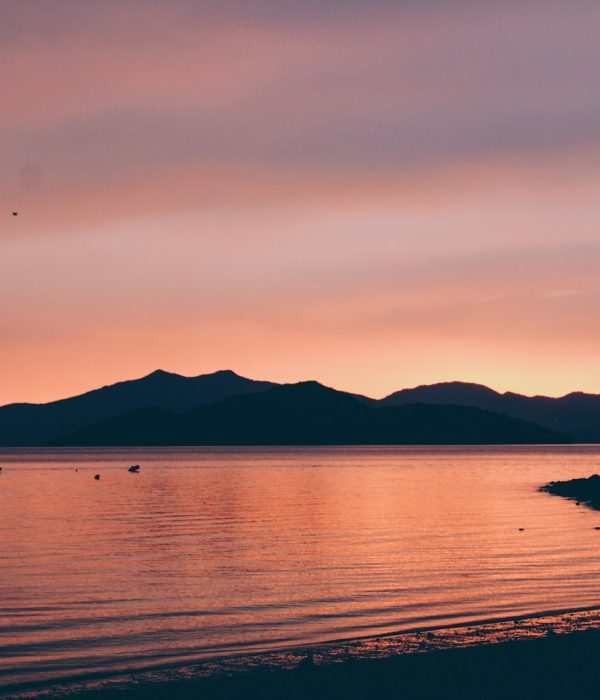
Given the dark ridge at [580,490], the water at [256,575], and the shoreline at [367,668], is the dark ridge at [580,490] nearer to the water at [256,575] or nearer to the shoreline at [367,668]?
the water at [256,575]

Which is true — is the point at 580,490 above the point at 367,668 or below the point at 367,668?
above

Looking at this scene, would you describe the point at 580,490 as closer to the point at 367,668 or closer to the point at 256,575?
the point at 256,575

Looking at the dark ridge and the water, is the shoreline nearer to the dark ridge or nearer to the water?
the water

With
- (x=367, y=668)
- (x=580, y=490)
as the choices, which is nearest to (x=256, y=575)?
(x=367, y=668)

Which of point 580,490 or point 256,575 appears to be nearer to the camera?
point 256,575

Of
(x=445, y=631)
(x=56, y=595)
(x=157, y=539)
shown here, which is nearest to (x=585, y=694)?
(x=445, y=631)

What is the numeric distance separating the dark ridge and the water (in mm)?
14138

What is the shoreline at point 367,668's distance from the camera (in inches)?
822

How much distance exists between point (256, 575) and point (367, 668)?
1969 centimetres

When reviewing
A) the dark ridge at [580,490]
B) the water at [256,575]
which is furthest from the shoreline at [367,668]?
the dark ridge at [580,490]

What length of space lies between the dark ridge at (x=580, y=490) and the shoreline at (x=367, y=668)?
68.5m

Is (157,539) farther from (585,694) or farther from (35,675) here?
(585,694)

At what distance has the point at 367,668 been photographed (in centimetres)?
2283

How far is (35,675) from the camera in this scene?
2384 cm
